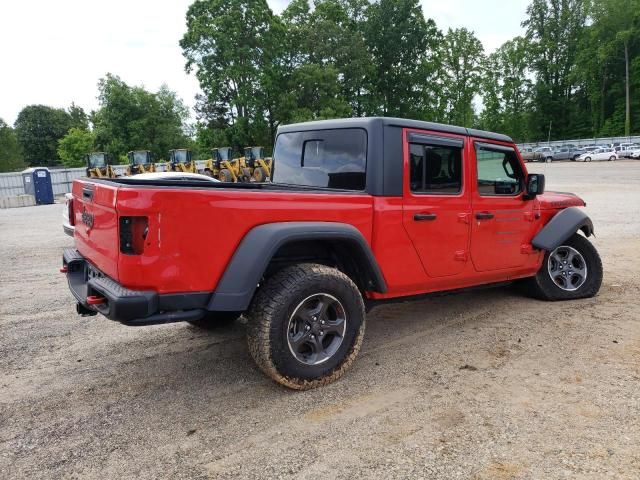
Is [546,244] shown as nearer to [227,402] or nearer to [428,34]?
[227,402]

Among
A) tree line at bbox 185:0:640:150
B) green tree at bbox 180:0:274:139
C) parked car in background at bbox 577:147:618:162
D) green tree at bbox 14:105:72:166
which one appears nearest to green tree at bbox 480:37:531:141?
tree line at bbox 185:0:640:150

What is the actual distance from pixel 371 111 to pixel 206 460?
5318cm

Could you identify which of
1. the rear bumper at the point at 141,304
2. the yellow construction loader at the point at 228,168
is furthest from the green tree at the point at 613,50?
the rear bumper at the point at 141,304

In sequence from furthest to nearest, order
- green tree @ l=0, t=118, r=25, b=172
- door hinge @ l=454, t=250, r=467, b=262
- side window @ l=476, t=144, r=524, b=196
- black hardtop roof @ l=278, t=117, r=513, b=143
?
1. green tree @ l=0, t=118, r=25, b=172
2. side window @ l=476, t=144, r=524, b=196
3. door hinge @ l=454, t=250, r=467, b=262
4. black hardtop roof @ l=278, t=117, r=513, b=143

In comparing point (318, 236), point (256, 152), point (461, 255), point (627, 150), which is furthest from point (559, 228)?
point (627, 150)

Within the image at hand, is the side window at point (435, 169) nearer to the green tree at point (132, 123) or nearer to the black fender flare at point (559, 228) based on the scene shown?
the black fender flare at point (559, 228)

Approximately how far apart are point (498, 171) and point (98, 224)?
3461 mm

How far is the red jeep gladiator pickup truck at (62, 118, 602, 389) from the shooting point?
2.73 meters

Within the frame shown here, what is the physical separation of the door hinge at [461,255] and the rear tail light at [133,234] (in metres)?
2.51

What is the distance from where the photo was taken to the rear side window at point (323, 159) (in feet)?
12.1

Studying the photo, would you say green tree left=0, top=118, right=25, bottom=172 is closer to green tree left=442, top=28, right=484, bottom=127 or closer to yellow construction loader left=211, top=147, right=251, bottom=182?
yellow construction loader left=211, top=147, right=251, bottom=182

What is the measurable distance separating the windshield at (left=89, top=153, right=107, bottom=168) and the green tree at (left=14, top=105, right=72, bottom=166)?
204 ft

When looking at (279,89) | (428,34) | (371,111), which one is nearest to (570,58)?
(428,34)

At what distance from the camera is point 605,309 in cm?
484
